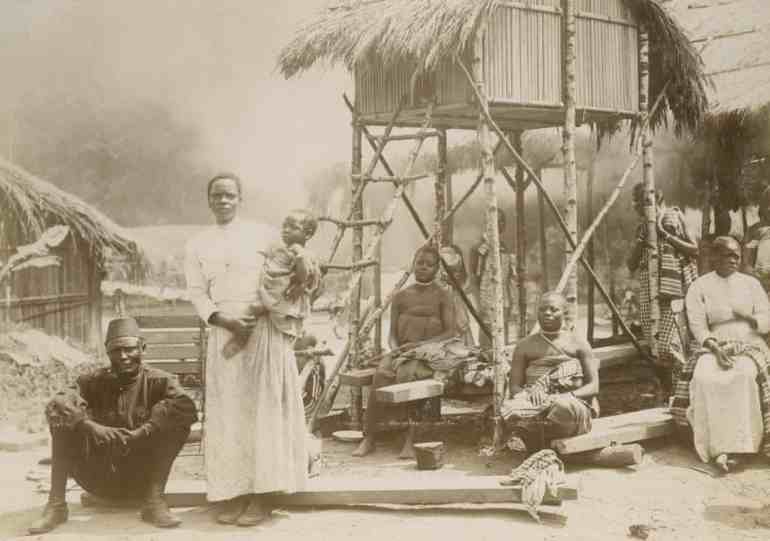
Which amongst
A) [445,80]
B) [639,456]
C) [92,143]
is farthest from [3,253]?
[639,456]

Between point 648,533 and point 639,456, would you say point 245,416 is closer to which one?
point 648,533

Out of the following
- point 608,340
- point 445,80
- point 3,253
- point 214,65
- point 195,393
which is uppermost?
point 214,65

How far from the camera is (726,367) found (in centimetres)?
533

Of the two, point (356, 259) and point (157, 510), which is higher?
point (356, 259)

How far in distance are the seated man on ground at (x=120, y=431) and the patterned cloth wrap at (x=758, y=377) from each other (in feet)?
10.7

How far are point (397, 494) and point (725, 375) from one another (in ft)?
7.42

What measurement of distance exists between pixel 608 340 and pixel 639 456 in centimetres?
294

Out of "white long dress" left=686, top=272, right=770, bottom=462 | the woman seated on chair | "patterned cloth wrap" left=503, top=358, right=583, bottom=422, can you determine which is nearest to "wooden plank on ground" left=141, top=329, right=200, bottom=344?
"patterned cloth wrap" left=503, top=358, right=583, bottom=422

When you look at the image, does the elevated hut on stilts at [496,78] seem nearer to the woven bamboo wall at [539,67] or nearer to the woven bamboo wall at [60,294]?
the woven bamboo wall at [539,67]

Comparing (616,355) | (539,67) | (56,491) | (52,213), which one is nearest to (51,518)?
(56,491)

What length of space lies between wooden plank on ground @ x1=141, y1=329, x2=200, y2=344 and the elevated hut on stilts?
1709 mm

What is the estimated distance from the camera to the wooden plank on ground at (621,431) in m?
5.23

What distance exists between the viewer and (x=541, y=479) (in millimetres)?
4402

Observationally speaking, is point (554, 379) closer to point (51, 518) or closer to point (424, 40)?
point (424, 40)
